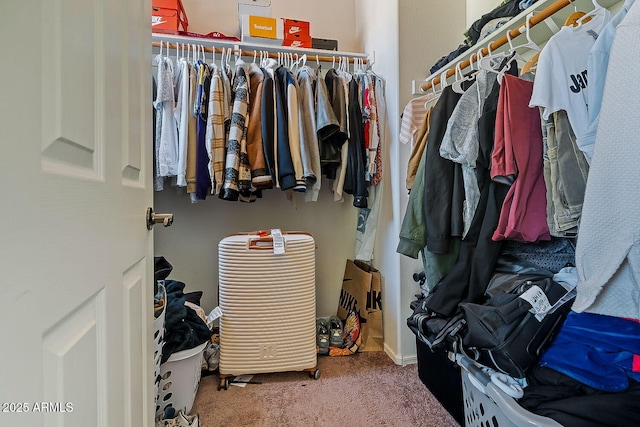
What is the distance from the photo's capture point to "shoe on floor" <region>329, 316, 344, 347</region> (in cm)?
196

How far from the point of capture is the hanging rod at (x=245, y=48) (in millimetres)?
1866

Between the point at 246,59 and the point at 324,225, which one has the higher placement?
the point at 246,59

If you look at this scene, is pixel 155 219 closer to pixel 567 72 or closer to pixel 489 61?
pixel 567 72

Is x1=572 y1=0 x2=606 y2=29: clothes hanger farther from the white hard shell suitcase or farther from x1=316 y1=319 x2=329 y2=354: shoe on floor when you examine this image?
x1=316 y1=319 x2=329 y2=354: shoe on floor

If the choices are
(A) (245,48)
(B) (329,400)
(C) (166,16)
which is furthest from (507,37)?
(C) (166,16)

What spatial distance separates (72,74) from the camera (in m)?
0.44

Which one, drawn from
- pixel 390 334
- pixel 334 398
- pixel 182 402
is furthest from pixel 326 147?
pixel 182 402

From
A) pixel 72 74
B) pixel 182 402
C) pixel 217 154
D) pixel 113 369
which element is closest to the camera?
pixel 72 74

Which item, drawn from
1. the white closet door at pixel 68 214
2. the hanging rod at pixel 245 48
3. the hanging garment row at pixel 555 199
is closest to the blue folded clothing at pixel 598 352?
the hanging garment row at pixel 555 199

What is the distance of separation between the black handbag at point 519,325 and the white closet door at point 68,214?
0.91 m

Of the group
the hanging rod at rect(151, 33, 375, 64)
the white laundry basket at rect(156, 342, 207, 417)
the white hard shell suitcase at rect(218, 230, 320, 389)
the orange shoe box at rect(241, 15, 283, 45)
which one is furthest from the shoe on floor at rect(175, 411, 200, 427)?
the orange shoe box at rect(241, 15, 283, 45)

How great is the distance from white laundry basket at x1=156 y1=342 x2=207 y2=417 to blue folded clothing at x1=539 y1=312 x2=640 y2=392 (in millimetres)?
1239

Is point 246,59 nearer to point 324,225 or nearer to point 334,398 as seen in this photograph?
point 324,225

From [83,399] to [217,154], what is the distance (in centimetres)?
138
